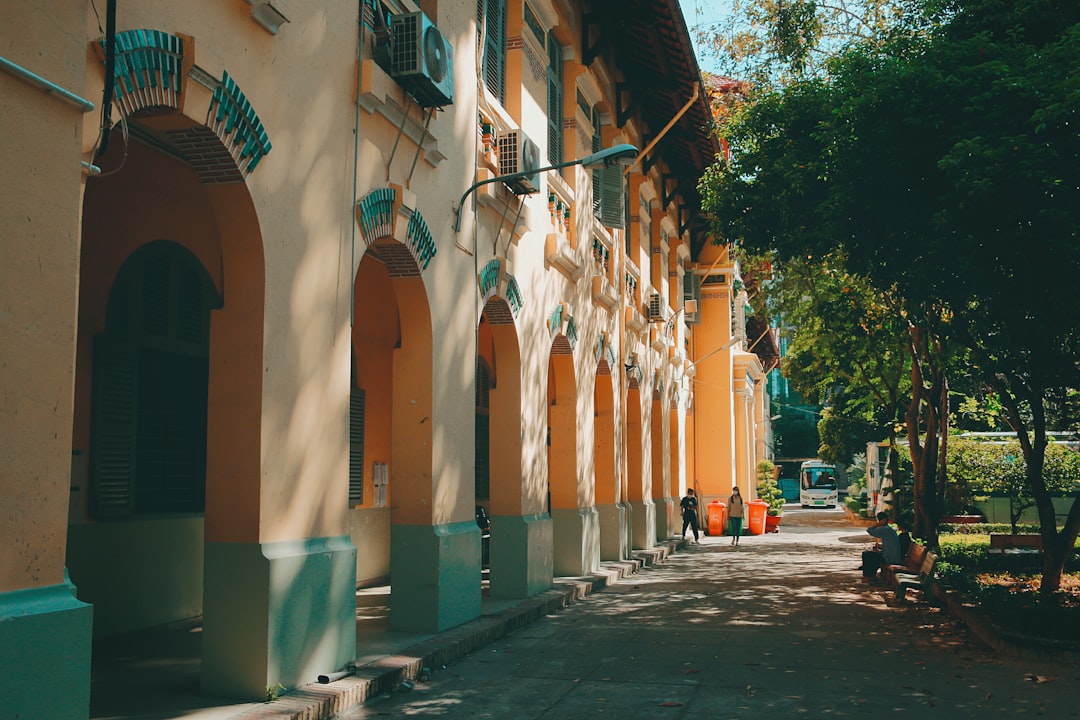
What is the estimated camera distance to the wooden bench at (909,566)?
1617cm

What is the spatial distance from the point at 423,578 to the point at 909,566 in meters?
10.6

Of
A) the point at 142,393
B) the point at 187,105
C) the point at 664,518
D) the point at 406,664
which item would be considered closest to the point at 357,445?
the point at 142,393

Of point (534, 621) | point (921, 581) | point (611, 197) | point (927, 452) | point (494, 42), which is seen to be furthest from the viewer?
point (927, 452)

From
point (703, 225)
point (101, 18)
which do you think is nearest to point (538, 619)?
point (101, 18)

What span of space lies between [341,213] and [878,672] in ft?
20.5

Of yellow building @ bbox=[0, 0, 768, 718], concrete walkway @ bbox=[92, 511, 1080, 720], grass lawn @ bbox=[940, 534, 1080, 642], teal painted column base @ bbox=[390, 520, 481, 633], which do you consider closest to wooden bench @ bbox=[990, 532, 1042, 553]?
grass lawn @ bbox=[940, 534, 1080, 642]

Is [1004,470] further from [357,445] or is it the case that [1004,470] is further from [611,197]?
[357,445]

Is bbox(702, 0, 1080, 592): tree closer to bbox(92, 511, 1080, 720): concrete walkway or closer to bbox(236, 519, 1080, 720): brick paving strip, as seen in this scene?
bbox(236, 519, 1080, 720): brick paving strip

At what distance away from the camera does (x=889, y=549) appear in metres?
17.0

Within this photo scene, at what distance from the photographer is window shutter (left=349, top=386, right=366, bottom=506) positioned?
13.7 metres

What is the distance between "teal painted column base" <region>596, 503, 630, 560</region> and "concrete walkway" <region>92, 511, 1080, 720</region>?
3777mm

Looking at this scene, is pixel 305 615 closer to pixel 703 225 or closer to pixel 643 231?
pixel 643 231

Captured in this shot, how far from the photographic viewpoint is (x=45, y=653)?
4.67 m

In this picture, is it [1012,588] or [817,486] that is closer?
[1012,588]
